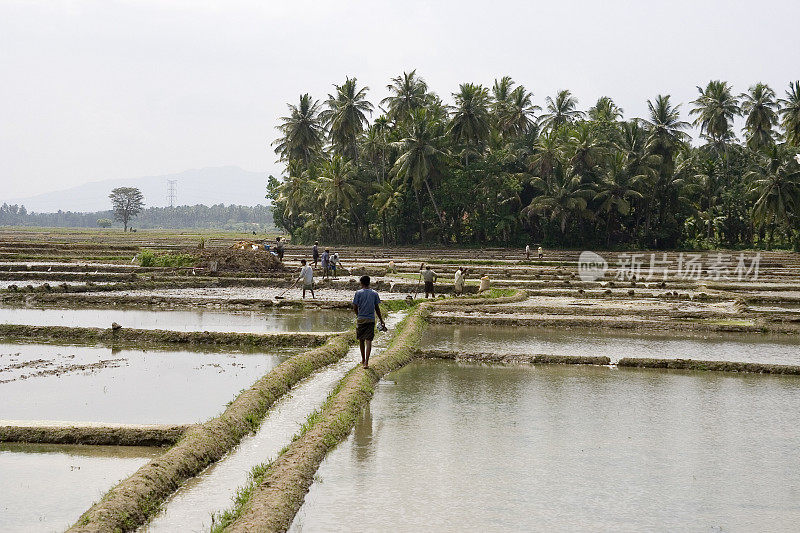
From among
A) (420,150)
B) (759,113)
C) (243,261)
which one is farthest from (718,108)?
(243,261)

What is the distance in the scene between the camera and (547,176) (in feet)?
177

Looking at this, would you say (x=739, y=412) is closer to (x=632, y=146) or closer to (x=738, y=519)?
(x=738, y=519)

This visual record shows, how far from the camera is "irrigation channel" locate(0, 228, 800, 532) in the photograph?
7020mm

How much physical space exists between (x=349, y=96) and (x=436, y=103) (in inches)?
280

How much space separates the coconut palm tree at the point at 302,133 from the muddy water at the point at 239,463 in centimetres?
5525

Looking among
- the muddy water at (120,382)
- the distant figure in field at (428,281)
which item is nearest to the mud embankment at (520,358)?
the muddy water at (120,382)

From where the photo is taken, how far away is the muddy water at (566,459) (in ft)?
22.6

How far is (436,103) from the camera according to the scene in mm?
60031

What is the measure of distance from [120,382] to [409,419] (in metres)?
5.32

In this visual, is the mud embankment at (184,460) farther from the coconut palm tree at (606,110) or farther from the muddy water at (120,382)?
the coconut palm tree at (606,110)

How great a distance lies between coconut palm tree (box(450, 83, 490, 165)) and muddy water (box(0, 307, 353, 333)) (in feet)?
116

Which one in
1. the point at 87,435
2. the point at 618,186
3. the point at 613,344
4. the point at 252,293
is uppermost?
the point at 618,186

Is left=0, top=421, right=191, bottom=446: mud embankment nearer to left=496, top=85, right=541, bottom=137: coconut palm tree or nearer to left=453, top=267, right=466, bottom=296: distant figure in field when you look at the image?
left=453, top=267, right=466, bottom=296: distant figure in field

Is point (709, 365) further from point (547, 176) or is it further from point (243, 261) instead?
point (547, 176)
